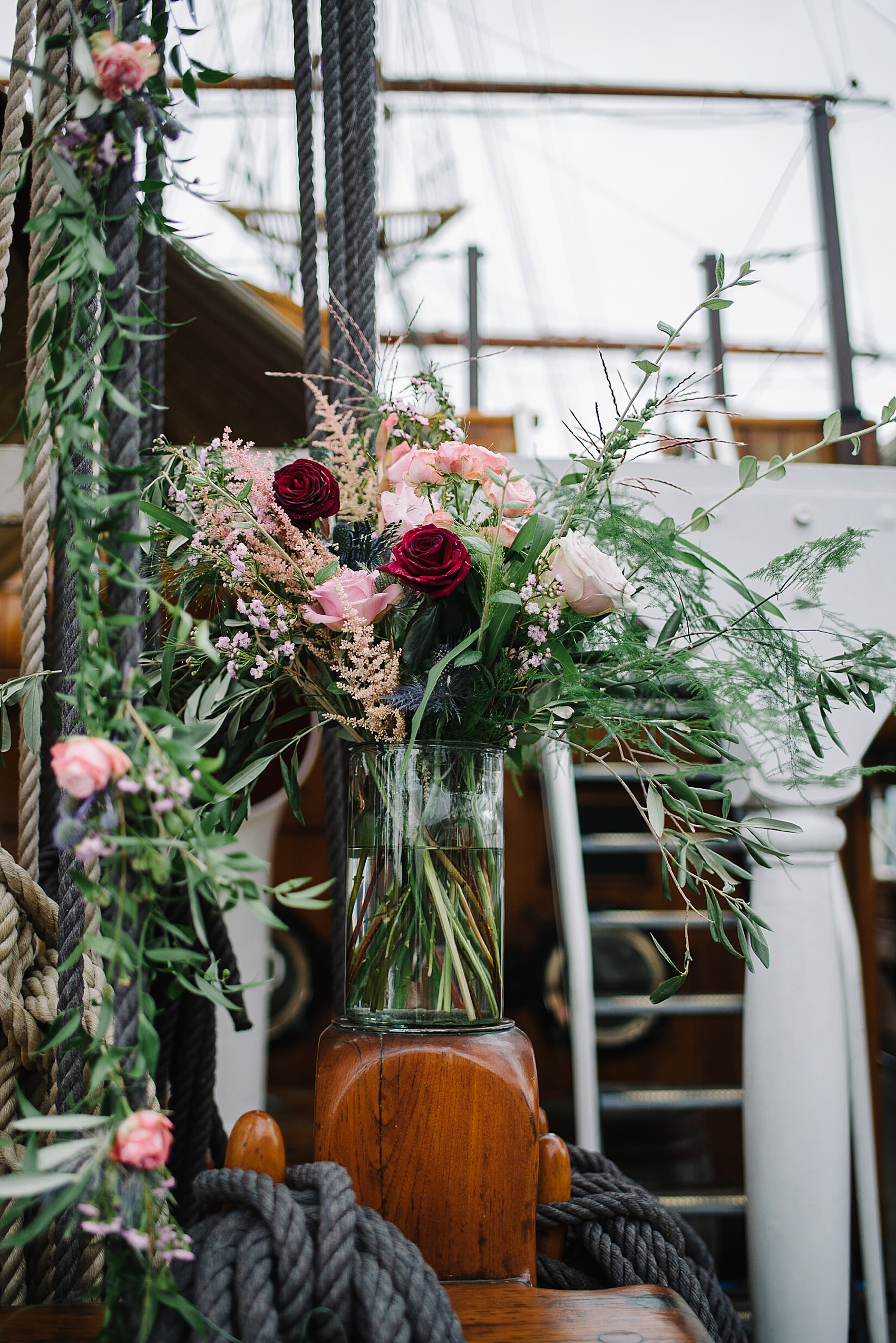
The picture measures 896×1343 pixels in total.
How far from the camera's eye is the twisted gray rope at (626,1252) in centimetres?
75

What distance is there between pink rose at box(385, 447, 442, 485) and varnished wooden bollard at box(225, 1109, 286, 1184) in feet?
1.62

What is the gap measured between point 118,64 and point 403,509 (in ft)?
1.15

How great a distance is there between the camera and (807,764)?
808 mm

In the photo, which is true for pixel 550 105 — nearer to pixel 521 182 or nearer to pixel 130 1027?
pixel 521 182

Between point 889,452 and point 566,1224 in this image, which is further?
point 889,452

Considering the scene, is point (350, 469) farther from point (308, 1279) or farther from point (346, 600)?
point (308, 1279)

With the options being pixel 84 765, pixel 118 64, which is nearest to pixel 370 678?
pixel 84 765

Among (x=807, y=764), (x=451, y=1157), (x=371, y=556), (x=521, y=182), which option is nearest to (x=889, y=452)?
(x=807, y=764)

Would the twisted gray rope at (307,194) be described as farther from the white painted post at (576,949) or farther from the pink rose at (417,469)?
the white painted post at (576,949)

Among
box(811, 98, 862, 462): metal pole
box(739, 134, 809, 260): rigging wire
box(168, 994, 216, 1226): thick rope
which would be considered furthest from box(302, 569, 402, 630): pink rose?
box(739, 134, 809, 260): rigging wire

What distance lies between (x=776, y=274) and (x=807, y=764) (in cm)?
567

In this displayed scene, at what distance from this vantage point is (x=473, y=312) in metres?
5.00

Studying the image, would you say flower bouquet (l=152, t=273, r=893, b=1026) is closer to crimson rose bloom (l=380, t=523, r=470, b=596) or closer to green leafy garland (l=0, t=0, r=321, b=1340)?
crimson rose bloom (l=380, t=523, r=470, b=596)

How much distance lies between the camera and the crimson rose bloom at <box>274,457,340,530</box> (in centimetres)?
69
